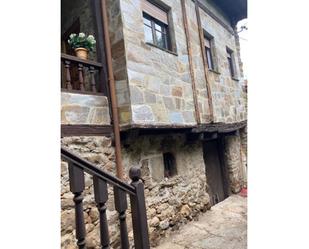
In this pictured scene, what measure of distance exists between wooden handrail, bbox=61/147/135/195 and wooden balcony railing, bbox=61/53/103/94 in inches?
50.0

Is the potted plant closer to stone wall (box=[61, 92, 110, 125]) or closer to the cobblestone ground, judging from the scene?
stone wall (box=[61, 92, 110, 125])

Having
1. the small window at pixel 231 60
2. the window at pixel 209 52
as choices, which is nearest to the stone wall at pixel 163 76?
the window at pixel 209 52

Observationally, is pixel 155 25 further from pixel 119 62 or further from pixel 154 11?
pixel 119 62

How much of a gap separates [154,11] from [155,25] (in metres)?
0.14

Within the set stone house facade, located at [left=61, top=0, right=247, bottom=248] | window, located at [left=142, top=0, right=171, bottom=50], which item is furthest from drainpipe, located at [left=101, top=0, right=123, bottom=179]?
window, located at [left=142, top=0, right=171, bottom=50]

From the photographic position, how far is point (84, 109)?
2.02 metres

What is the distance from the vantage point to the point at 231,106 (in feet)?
12.8

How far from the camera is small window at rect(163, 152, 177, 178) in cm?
287

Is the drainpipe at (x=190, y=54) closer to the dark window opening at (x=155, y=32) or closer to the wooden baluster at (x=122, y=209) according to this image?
the dark window opening at (x=155, y=32)

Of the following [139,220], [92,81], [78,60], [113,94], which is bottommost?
[139,220]

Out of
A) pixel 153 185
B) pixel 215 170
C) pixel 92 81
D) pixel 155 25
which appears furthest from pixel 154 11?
pixel 215 170

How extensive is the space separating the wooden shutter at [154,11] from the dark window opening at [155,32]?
0.11 ft
